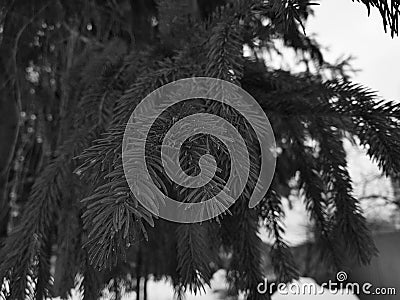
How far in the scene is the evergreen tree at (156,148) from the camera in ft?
1.06

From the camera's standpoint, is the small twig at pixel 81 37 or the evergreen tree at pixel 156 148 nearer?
the evergreen tree at pixel 156 148

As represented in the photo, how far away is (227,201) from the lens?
0.93ft

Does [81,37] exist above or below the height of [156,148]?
above

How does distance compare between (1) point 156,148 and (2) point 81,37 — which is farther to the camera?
(2) point 81,37

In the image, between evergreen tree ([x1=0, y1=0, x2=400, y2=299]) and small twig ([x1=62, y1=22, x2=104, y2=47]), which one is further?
small twig ([x1=62, y1=22, x2=104, y2=47])

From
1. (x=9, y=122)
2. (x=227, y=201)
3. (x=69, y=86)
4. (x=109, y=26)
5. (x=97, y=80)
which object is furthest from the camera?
(x=9, y=122)

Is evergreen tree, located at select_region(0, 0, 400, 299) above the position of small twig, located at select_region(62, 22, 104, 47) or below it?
below

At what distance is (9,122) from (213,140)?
0.75m

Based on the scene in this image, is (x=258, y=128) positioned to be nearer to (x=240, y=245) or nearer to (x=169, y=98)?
(x=169, y=98)

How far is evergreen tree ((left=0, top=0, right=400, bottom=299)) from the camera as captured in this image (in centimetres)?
32

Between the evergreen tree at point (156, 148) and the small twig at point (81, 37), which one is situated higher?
the small twig at point (81, 37)

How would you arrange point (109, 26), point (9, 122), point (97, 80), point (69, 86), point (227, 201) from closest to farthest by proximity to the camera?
point (227, 201) → point (97, 80) → point (69, 86) → point (109, 26) → point (9, 122)

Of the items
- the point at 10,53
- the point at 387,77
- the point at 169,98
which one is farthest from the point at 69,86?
the point at 387,77

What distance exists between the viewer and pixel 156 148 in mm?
288
